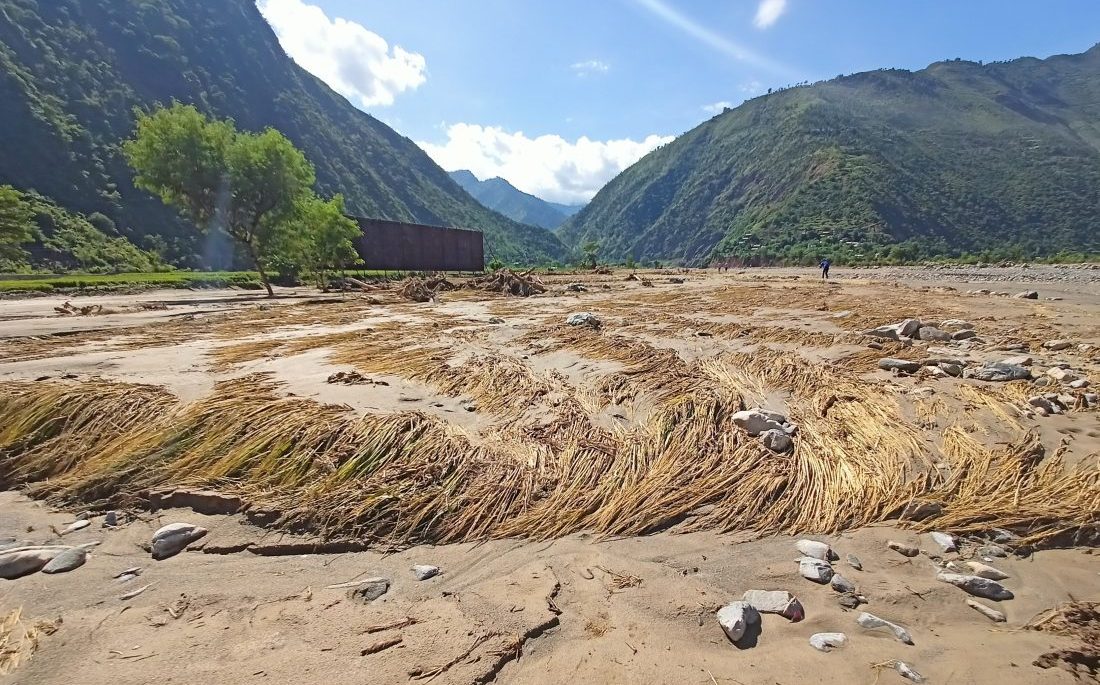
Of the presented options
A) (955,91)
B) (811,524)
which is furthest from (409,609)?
(955,91)

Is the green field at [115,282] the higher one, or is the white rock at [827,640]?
the green field at [115,282]

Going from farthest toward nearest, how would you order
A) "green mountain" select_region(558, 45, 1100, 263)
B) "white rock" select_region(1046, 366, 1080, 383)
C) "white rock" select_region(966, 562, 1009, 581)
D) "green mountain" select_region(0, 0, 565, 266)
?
"green mountain" select_region(558, 45, 1100, 263) → "green mountain" select_region(0, 0, 565, 266) → "white rock" select_region(1046, 366, 1080, 383) → "white rock" select_region(966, 562, 1009, 581)

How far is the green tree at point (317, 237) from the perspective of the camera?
24.9m

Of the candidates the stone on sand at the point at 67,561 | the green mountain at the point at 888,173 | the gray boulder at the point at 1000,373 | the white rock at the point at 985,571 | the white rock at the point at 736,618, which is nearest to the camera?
the white rock at the point at 736,618

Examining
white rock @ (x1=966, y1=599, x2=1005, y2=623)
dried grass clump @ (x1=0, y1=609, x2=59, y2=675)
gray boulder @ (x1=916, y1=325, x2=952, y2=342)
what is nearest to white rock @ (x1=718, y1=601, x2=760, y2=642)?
white rock @ (x1=966, y1=599, x2=1005, y2=623)

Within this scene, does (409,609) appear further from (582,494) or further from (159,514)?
(159,514)

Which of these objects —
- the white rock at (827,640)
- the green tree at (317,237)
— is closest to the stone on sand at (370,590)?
the white rock at (827,640)

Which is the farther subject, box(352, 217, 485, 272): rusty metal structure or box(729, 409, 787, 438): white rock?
box(352, 217, 485, 272): rusty metal structure

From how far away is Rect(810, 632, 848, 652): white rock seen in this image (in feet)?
6.64

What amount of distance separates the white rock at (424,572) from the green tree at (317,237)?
26171 millimetres

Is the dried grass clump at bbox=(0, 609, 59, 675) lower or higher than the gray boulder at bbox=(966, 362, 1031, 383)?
lower

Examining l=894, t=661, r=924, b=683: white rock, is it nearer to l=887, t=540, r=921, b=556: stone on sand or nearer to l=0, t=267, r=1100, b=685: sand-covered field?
l=0, t=267, r=1100, b=685: sand-covered field

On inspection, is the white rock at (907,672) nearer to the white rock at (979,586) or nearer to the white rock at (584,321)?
the white rock at (979,586)

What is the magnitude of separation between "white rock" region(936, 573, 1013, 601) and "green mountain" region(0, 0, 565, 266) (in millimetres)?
63503
